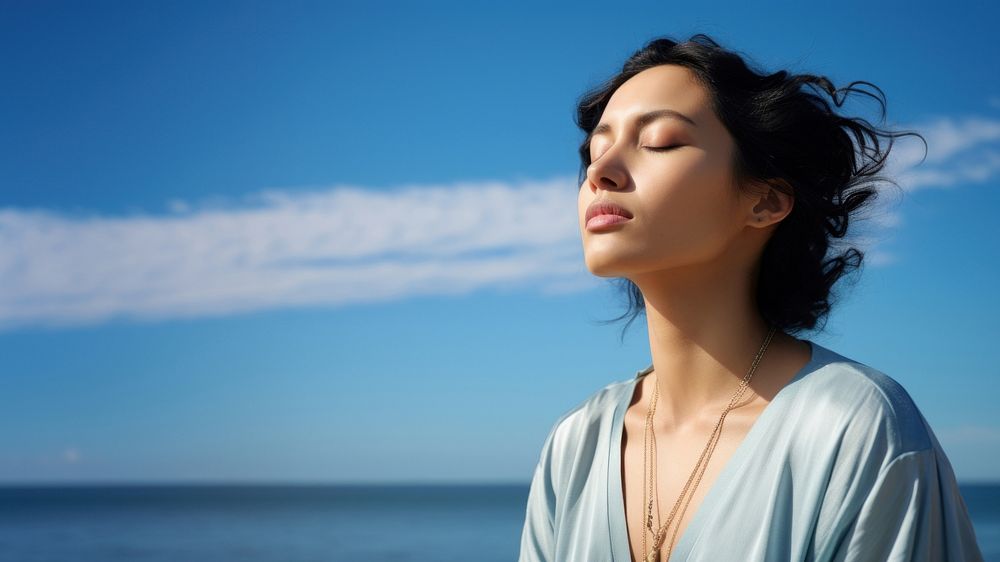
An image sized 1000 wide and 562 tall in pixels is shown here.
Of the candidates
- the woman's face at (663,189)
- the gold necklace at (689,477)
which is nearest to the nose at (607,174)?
the woman's face at (663,189)

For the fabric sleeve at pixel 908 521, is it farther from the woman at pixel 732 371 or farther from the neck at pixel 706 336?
the neck at pixel 706 336

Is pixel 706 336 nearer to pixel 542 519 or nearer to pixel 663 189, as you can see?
pixel 663 189

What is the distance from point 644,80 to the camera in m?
2.24

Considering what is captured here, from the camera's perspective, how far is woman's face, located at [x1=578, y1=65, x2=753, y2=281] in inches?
79.2

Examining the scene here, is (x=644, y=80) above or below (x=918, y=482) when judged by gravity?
above

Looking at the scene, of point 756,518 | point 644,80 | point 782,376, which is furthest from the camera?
point 644,80

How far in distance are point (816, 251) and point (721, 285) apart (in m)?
0.29

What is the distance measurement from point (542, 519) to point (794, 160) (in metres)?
0.99

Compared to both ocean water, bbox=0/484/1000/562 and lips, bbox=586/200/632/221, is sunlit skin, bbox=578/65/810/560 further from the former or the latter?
ocean water, bbox=0/484/1000/562

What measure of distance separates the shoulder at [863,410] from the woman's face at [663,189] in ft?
1.15

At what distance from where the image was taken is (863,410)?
1.81 meters

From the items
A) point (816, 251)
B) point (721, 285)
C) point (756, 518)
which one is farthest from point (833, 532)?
point (816, 251)

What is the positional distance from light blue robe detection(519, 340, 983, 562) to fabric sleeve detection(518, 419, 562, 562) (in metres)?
0.20

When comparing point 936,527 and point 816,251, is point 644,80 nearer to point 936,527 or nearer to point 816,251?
point 816,251
